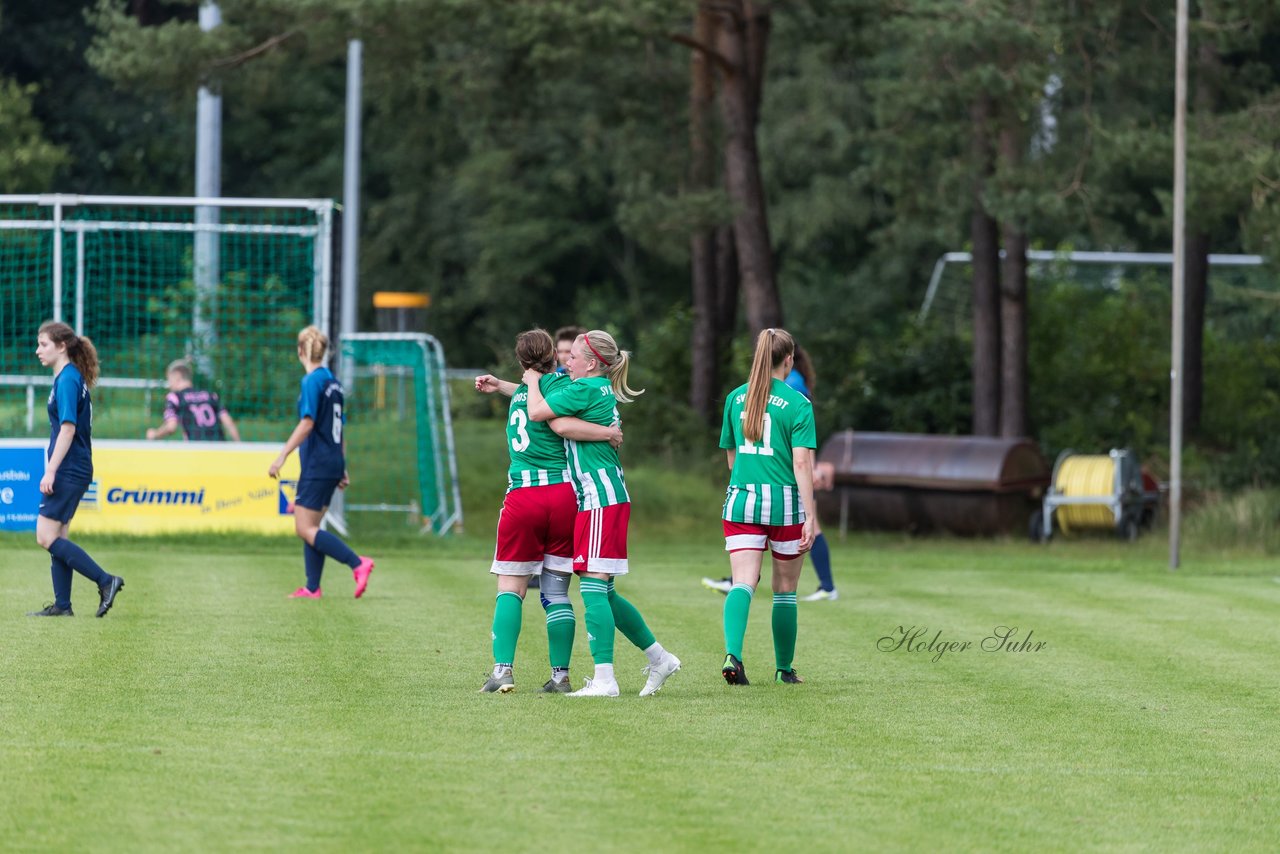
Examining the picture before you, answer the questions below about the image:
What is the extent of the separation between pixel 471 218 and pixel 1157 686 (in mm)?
44019

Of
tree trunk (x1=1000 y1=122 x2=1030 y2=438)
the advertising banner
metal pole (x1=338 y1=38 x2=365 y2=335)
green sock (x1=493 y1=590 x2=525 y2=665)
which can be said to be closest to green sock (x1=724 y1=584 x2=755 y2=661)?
green sock (x1=493 y1=590 x2=525 y2=665)

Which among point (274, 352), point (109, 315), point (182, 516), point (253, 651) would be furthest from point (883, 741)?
point (109, 315)

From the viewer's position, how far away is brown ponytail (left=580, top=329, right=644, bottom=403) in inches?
369

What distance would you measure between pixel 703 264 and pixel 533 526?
2244 cm

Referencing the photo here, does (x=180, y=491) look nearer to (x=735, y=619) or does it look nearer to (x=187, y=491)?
(x=187, y=491)

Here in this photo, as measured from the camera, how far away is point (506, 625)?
9430 mm

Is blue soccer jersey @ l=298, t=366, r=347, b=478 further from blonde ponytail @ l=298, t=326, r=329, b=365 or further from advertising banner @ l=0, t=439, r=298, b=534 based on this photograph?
advertising banner @ l=0, t=439, r=298, b=534

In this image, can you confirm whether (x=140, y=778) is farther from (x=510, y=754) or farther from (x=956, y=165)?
(x=956, y=165)

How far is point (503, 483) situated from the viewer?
26.9m

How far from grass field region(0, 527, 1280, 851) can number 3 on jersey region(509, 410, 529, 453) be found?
119 centimetres

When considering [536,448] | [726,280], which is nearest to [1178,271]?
[536,448]

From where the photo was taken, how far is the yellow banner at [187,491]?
62.7ft

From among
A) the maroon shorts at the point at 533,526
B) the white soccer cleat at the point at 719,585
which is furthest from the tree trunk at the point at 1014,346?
the maroon shorts at the point at 533,526

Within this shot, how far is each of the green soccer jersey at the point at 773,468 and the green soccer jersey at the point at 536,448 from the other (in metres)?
0.96
